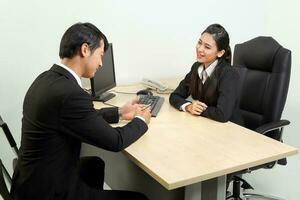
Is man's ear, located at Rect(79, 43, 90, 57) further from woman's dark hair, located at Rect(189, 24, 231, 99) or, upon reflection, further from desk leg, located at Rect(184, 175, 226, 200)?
woman's dark hair, located at Rect(189, 24, 231, 99)

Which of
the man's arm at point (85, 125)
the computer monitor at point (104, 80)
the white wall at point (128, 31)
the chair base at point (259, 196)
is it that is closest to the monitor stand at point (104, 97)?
the computer monitor at point (104, 80)

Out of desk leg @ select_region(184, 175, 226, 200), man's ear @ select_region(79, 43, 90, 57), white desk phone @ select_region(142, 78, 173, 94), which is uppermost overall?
man's ear @ select_region(79, 43, 90, 57)

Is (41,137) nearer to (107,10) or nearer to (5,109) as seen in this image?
(5,109)

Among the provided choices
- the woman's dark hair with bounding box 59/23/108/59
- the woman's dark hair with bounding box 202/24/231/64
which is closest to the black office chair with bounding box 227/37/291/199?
the woman's dark hair with bounding box 202/24/231/64

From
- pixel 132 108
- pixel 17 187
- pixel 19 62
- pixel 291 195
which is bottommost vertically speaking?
pixel 291 195

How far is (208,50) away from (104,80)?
2.37 ft

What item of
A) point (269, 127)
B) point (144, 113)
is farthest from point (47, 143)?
point (269, 127)

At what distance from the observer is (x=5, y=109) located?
2.29 metres

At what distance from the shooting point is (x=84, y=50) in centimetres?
136

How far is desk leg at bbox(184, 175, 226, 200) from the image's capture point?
4.67ft

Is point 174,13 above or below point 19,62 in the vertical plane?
above

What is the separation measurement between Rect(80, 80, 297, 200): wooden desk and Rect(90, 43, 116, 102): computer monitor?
1.77ft

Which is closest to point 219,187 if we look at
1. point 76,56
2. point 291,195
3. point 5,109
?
point 76,56

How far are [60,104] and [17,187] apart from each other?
0.43 metres
